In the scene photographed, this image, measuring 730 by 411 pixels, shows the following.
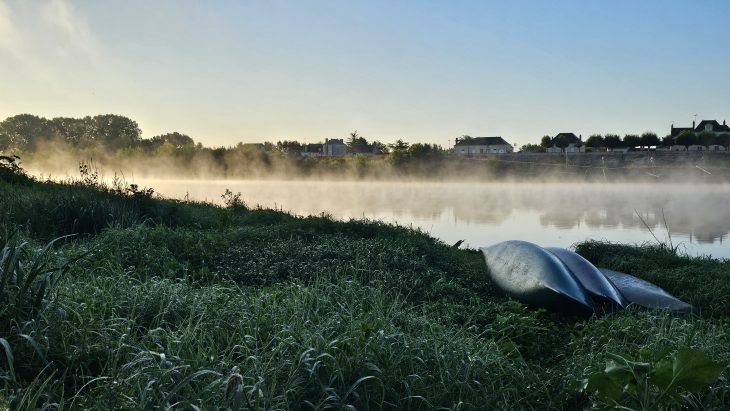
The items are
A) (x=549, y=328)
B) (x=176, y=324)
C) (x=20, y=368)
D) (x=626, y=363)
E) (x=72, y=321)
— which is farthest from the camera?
(x=549, y=328)

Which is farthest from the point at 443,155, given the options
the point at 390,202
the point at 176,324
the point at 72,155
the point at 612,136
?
the point at 176,324

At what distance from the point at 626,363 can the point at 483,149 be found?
89179 millimetres

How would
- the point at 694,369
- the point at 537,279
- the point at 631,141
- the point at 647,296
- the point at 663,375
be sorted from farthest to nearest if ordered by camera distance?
the point at 631,141 < the point at 647,296 < the point at 537,279 < the point at 663,375 < the point at 694,369

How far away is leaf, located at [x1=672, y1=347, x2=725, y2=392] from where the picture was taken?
2758 mm

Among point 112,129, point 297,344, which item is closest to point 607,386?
point 297,344

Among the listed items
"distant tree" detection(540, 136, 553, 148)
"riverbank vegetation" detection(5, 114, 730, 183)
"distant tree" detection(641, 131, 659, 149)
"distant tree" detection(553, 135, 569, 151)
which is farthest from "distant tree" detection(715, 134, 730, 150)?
"riverbank vegetation" detection(5, 114, 730, 183)

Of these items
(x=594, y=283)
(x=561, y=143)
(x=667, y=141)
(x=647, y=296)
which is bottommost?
(x=647, y=296)

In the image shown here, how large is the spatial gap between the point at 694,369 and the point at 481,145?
8975cm

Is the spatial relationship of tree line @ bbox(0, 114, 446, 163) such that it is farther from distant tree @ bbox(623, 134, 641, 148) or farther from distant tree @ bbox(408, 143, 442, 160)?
distant tree @ bbox(623, 134, 641, 148)

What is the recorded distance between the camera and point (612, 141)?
7300 centimetres

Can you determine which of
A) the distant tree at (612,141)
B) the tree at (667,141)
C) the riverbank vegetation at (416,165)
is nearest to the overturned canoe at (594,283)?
the riverbank vegetation at (416,165)

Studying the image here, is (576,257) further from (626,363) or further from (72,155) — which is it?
(72,155)

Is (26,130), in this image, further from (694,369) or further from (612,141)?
(694,369)

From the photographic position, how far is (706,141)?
67750 mm
